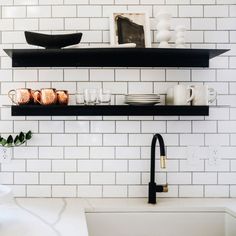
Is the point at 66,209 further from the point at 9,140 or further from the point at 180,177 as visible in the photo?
the point at 180,177

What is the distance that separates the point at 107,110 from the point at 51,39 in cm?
50

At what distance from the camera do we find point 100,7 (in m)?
2.07

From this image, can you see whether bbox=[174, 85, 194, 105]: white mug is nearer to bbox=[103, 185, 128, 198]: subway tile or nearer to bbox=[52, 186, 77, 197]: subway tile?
bbox=[103, 185, 128, 198]: subway tile

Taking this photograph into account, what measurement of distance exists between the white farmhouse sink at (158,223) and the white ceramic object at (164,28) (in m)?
0.96

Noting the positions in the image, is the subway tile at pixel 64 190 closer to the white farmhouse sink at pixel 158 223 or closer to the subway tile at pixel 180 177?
the white farmhouse sink at pixel 158 223

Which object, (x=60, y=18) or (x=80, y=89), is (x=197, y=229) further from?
(x=60, y=18)

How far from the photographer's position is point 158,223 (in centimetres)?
185

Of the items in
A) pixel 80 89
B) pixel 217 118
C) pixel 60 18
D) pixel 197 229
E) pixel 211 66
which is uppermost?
pixel 60 18

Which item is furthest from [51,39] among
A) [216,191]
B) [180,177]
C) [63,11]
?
[216,191]

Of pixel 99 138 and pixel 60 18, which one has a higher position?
pixel 60 18

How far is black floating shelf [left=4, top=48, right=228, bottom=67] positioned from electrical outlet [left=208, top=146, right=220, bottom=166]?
52cm

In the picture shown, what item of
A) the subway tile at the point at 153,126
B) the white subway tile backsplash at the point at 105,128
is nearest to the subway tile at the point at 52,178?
the white subway tile backsplash at the point at 105,128

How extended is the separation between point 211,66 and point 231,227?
960 millimetres

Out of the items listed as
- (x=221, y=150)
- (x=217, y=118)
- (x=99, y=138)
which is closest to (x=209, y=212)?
(x=221, y=150)
